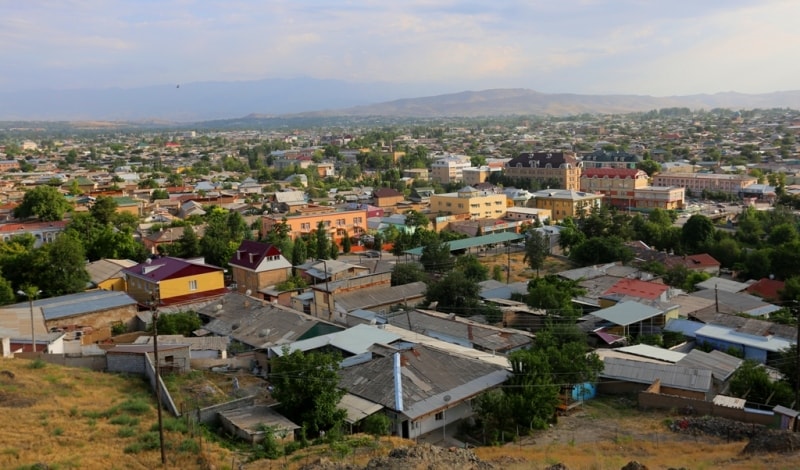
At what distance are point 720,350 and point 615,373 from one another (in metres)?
3.37

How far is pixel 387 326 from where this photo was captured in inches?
619

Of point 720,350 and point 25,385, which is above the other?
point 25,385

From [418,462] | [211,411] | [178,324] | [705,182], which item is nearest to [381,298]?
[178,324]

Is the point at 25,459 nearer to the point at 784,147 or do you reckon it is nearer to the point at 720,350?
A: the point at 720,350

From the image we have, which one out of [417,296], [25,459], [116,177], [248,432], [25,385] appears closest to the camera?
[25,459]

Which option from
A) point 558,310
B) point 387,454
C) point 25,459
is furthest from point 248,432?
point 558,310

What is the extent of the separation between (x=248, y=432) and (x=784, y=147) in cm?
7621

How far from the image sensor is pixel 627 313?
1614 centimetres

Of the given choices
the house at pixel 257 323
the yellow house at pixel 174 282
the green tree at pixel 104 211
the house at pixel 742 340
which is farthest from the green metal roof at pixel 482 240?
the green tree at pixel 104 211

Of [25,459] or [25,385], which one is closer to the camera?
[25,459]

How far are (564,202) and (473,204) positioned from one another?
5.96 m

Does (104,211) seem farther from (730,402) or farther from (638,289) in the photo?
(730,402)

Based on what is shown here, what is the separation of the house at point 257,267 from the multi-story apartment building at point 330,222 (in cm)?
796

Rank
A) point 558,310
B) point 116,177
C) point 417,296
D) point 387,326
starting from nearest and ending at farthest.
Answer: point 387,326
point 558,310
point 417,296
point 116,177
